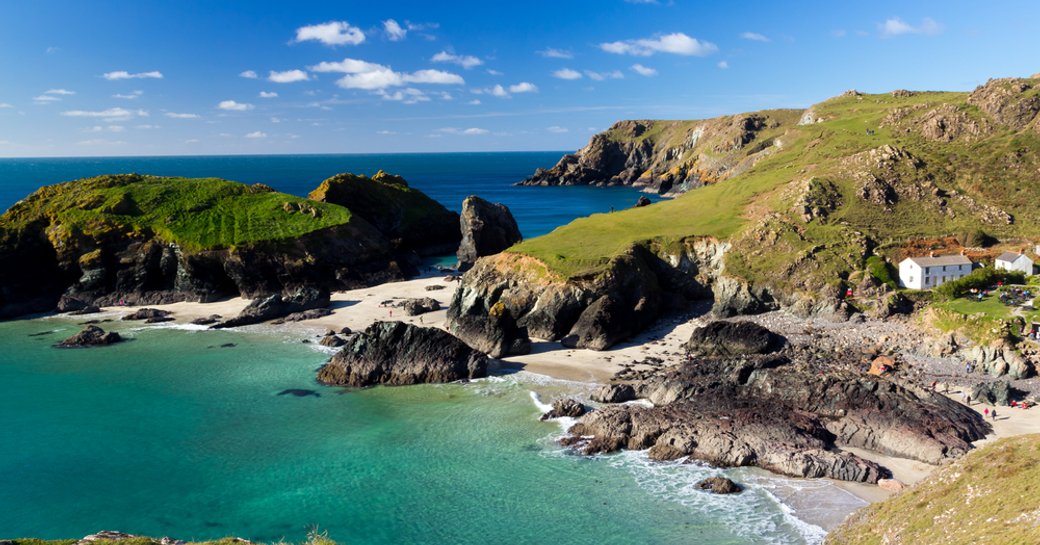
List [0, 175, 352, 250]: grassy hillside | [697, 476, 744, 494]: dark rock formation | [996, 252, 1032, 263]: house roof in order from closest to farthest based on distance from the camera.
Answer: [697, 476, 744, 494]: dark rock formation < [996, 252, 1032, 263]: house roof < [0, 175, 352, 250]: grassy hillside

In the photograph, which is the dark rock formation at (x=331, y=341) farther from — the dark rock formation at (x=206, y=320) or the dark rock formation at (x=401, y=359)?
the dark rock formation at (x=206, y=320)

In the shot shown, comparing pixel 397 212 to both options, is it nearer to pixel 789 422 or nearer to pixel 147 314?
pixel 147 314

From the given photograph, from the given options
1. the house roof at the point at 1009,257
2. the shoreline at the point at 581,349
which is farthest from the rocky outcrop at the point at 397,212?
the house roof at the point at 1009,257

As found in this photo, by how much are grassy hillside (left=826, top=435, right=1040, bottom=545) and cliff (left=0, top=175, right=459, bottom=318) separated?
64617 mm

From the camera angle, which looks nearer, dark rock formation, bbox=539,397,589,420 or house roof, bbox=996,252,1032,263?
dark rock formation, bbox=539,397,589,420

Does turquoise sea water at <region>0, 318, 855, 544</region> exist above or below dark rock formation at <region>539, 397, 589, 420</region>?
below

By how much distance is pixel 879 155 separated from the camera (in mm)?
79688

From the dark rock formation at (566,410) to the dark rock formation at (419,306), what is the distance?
28.9m

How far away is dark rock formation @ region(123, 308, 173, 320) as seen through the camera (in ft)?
233

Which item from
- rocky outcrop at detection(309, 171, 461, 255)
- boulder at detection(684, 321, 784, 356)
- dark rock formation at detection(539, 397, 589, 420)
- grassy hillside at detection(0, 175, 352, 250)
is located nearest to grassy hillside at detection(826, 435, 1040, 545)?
dark rock formation at detection(539, 397, 589, 420)

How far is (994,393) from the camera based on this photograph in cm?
3959

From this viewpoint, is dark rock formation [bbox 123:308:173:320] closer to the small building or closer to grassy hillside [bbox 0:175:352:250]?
grassy hillside [bbox 0:175:352:250]

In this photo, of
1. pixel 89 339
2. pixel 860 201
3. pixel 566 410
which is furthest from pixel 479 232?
pixel 566 410

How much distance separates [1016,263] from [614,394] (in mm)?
43942
